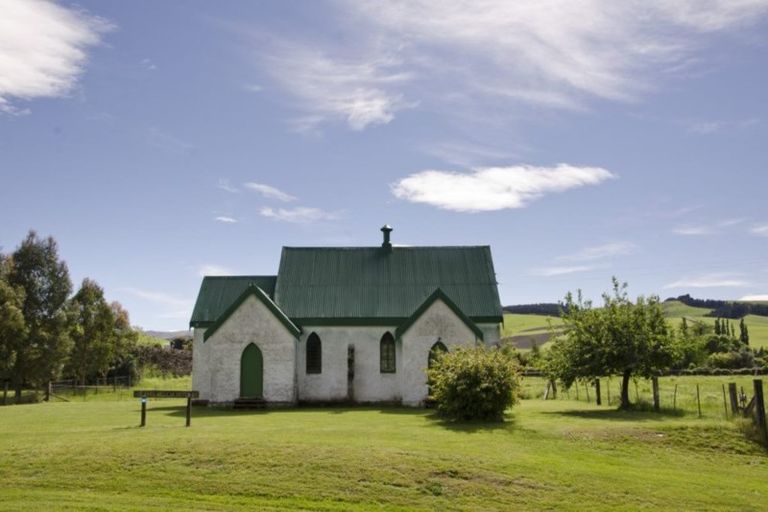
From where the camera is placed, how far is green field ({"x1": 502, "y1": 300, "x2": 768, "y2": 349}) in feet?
337

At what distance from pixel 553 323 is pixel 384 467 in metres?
96.5

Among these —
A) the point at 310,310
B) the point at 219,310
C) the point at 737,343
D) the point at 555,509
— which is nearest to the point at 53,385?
the point at 219,310

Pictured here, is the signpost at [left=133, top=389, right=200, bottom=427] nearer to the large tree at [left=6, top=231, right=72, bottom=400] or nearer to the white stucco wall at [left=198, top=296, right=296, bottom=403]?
the white stucco wall at [left=198, top=296, right=296, bottom=403]

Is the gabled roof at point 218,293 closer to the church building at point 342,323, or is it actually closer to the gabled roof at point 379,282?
the church building at point 342,323

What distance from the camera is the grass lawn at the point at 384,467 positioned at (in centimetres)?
1555

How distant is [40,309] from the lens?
47125 millimetres

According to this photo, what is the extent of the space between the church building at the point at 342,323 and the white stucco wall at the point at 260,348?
5 cm

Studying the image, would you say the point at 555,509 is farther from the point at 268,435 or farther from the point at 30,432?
the point at 30,432

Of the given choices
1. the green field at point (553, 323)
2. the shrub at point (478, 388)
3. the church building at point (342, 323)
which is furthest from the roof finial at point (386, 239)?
the green field at point (553, 323)

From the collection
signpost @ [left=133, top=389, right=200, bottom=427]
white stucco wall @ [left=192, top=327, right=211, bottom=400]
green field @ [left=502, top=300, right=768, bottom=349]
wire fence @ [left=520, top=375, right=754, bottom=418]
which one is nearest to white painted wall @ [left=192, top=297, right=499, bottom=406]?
white stucco wall @ [left=192, top=327, right=211, bottom=400]

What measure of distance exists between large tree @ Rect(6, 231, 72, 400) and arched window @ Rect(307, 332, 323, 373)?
20.2 metres

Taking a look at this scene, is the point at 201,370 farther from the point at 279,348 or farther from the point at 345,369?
the point at 345,369

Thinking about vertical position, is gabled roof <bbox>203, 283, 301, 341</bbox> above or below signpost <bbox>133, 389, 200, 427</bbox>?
above

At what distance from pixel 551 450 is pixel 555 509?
4.64 metres
